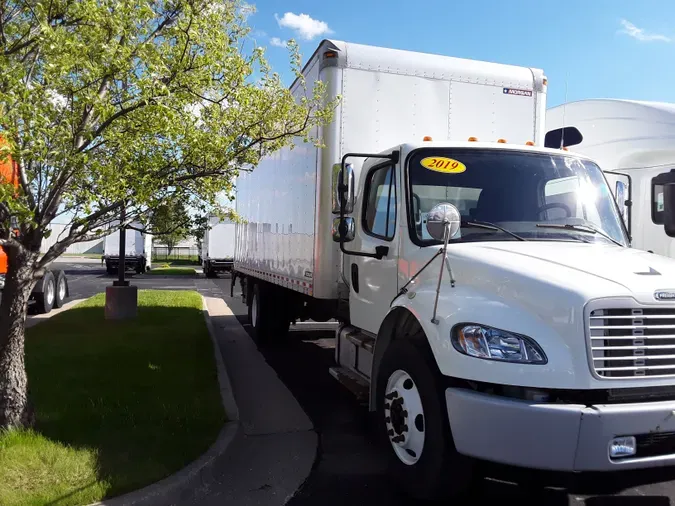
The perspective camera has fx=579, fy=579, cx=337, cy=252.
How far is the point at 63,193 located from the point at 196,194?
114 cm

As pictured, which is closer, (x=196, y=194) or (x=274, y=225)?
(x=196, y=194)

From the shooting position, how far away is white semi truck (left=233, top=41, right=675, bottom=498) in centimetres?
305

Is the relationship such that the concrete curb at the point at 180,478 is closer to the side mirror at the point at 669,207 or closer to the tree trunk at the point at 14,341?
the tree trunk at the point at 14,341

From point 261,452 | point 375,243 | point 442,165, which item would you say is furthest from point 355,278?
point 261,452

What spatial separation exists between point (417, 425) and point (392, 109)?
343 cm

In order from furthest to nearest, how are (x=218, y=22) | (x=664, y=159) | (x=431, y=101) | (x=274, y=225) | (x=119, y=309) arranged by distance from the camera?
(x=119, y=309)
(x=274, y=225)
(x=664, y=159)
(x=431, y=101)
(x=218, y=22)

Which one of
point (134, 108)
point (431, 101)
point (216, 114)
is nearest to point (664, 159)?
point (431, 101)

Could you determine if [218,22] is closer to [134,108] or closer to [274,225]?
[134,108]

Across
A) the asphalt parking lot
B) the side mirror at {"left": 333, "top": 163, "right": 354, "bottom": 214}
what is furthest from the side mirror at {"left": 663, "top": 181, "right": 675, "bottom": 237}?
the side mirror at {"left": 333, "top": 163, "right": 354, "bottom": 214}

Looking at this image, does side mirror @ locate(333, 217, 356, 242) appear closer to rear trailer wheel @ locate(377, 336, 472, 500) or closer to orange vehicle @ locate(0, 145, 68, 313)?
rear trailer wheel @ locate(377, 336, 472, 500)

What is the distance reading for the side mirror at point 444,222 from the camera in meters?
3.64

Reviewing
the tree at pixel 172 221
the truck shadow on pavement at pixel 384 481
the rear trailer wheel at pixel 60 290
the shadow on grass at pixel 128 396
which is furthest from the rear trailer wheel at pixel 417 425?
the rear trailer wheel at pixel 60 290

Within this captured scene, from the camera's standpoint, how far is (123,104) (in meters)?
4.33

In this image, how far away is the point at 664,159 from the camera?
7.57 metres
